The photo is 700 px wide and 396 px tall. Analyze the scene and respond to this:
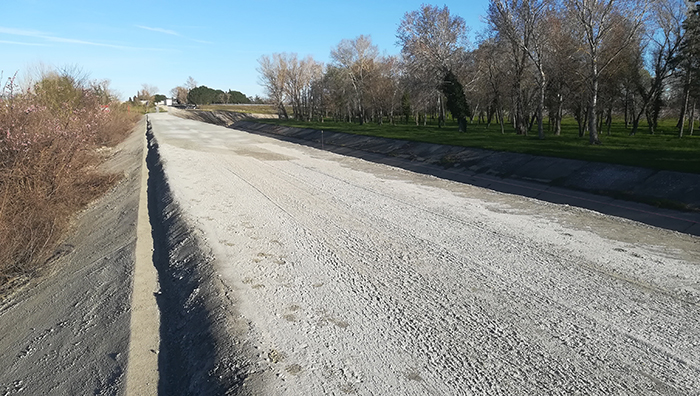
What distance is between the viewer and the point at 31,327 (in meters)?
6.57

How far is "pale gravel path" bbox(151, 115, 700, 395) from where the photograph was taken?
3988mm

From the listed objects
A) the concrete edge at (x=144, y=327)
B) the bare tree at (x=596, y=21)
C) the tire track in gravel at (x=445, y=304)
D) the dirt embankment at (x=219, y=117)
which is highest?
the bare tree at (x=596, y=21)

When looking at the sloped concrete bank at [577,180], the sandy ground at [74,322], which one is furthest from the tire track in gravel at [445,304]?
the sloped concrete bank at [577,180]

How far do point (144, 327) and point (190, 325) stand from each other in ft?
2.25

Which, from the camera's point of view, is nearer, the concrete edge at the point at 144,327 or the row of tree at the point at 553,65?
the concrete edge at the point at 144,327

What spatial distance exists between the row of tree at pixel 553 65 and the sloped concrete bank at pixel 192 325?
18100 millimetres

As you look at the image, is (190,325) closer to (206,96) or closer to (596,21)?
(596,21)

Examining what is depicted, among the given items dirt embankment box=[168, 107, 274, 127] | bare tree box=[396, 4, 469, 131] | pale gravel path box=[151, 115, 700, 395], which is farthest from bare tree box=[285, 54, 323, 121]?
pale gravel path box=[151, 115, 700, 395]

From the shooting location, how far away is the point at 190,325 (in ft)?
17.4

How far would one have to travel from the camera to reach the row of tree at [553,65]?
2192 cm

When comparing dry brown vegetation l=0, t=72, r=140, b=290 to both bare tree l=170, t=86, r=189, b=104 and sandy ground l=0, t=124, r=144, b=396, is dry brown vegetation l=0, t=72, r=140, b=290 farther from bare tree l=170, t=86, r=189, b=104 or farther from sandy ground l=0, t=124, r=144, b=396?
bare tree l=170, t=86, r=189, b=104

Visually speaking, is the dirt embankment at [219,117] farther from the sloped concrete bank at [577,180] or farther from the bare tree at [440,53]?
the sloped concrete bank at [577,180]

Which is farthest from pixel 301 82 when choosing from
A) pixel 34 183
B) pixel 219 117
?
pixel 34 183

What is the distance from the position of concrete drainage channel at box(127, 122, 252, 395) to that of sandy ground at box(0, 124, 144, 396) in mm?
380
